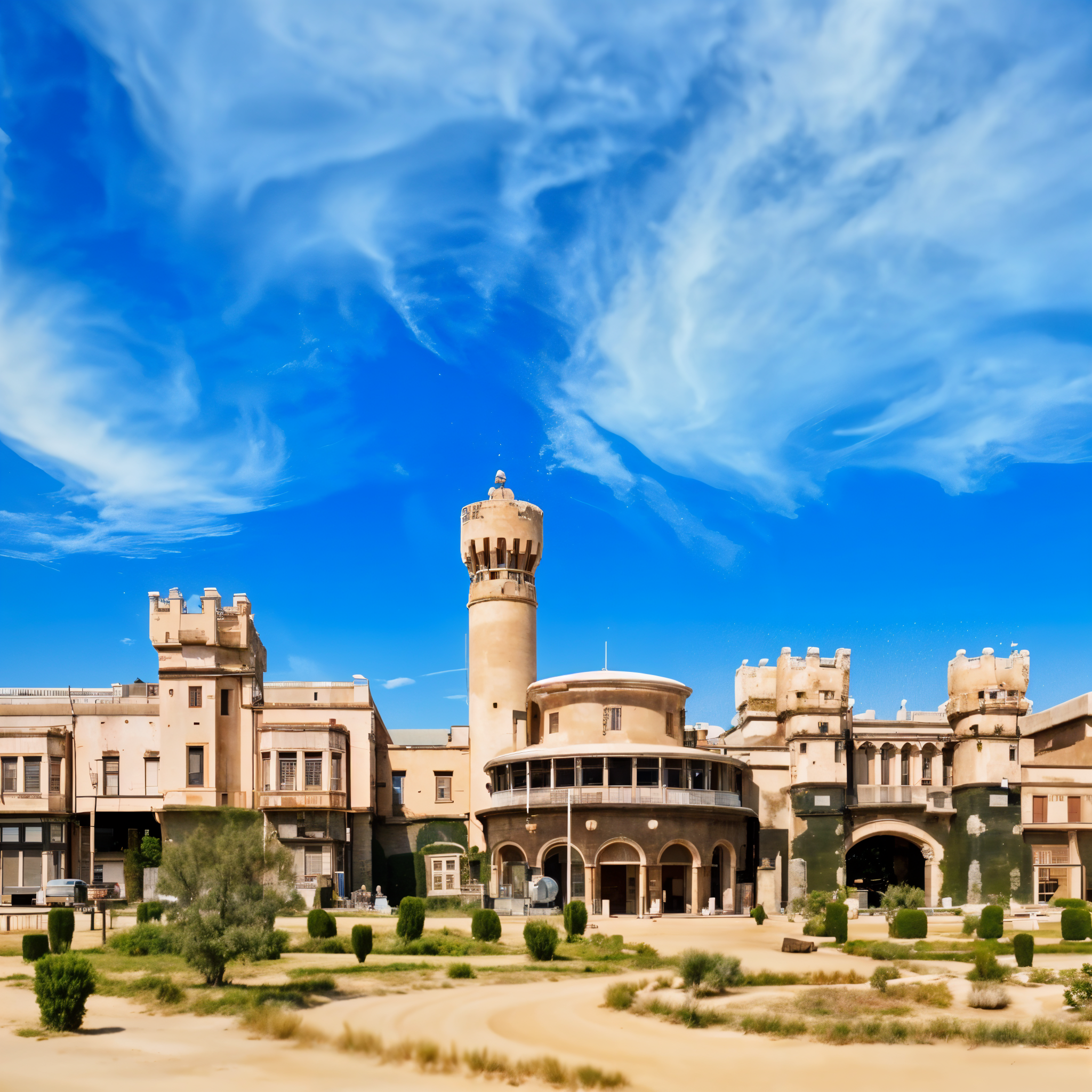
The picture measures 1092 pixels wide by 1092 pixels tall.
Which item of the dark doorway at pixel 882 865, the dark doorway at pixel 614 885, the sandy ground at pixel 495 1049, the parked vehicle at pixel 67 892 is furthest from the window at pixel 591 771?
the sandy ground at pixel 495 1049

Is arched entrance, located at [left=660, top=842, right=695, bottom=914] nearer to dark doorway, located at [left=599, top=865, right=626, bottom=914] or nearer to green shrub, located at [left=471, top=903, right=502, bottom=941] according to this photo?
dark doorway, located at [left=599, top=865, right=626, bottom=914]

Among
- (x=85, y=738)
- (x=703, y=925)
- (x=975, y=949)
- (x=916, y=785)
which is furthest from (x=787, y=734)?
(x=85, y=738)

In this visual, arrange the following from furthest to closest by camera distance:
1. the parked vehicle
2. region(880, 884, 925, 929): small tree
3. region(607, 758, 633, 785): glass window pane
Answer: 1. region(607, 758, 633, 785): glass window pane
2. the parked vehicle
3. region(880, 884, 925, 929): small tree

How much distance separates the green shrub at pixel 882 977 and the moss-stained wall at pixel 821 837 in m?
33.3

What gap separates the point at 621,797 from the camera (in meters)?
68.5

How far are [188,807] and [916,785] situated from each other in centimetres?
4135

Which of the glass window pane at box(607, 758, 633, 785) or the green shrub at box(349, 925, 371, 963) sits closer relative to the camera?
the green shrub at box(349, 925, 371, 963)

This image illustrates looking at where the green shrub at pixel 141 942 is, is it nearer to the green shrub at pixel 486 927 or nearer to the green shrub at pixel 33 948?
the green shrub at pixel 33 948

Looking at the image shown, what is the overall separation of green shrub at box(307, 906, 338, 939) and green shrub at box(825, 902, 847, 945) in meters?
19.4

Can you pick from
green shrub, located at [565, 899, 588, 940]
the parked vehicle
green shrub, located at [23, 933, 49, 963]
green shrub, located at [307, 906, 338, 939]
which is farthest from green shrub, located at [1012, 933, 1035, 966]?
the parked vehicle

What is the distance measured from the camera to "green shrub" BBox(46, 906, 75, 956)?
45.4 meters

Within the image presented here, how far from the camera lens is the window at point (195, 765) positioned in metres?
74.6

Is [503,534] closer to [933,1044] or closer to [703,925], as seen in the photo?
[703,925]

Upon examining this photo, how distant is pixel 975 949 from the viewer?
153ft
